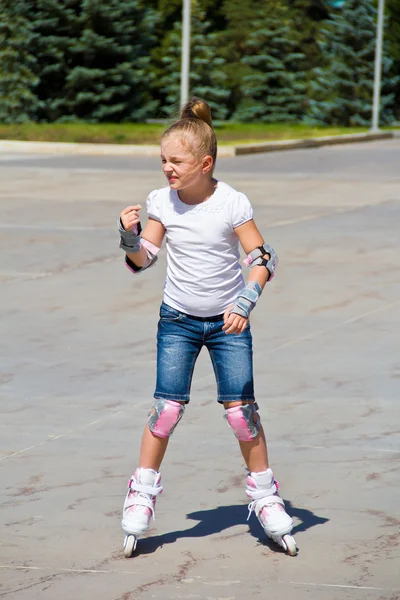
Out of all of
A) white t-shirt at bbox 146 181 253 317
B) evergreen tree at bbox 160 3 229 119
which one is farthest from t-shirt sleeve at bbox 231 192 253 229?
evergreen tree at bbox 160 3 229 119

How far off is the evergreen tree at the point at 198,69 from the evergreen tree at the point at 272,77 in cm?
122

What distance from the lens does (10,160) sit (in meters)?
27.5

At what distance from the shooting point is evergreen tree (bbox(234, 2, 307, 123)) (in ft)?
181

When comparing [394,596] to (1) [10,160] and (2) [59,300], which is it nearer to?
(2) [59,300]

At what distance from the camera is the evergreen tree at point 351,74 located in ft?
172

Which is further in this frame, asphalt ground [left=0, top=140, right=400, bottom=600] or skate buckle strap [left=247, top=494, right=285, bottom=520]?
skate buckle strap [left=247, top=494, right=285, bottom=520]

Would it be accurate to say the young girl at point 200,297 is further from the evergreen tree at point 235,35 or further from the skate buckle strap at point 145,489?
the evergreen tree at point 235,35

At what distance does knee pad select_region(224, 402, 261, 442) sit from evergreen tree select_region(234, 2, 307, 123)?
166ft

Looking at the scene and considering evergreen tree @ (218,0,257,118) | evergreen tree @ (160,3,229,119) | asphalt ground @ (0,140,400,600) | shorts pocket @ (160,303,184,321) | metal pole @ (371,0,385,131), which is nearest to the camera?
asphalt ground @ (0,140,400,600)

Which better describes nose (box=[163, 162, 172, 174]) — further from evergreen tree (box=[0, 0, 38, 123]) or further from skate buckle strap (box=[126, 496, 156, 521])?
evergreen tree (box=[0, 0, 38, 123])

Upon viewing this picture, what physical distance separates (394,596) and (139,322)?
5374 millimetres

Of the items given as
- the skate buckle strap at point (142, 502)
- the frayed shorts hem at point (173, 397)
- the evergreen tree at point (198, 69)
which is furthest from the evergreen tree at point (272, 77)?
the skate buckle strap at point (142, 502)

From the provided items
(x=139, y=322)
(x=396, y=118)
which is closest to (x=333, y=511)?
(x=139, y=322)

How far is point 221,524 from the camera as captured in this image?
5035 millimetres
